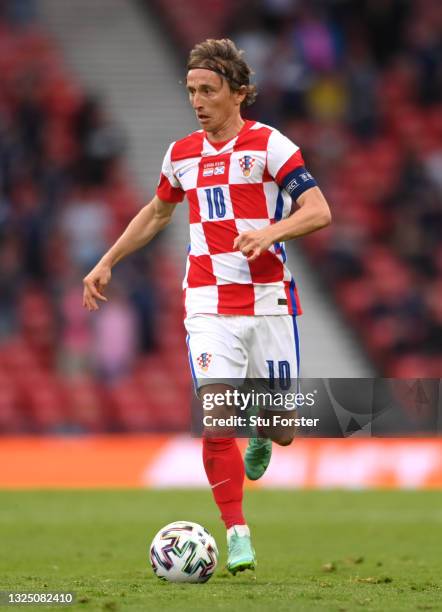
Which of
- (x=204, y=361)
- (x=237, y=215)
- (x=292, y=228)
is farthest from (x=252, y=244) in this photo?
(x=204, y=361)

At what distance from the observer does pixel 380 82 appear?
18344mm

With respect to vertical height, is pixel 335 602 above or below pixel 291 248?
below

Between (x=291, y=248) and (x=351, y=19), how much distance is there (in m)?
3.55

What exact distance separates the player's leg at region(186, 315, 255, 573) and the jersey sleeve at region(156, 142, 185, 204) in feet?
2.52

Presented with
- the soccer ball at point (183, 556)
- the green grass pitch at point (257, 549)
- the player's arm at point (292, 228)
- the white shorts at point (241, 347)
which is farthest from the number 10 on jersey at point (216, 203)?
the green grass pitch at point (257, 549)

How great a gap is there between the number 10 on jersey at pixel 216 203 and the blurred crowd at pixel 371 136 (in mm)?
9316

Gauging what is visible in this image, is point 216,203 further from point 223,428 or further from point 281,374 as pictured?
point 223,428

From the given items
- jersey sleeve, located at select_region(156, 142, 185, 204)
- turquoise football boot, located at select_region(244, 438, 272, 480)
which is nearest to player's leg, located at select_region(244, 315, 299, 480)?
turquoise football boot, located at select_region(244, 438, 272, 480)

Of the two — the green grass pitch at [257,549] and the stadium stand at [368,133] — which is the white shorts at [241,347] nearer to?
the green grass pitch at [257,549]

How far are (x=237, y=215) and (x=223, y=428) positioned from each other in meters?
1.04

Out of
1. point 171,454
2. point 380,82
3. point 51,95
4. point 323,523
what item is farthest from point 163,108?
point 323,523

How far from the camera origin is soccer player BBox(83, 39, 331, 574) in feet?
21.4

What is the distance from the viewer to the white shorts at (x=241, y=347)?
21.4 feet

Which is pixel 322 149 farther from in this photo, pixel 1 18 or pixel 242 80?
pixel 242 80
